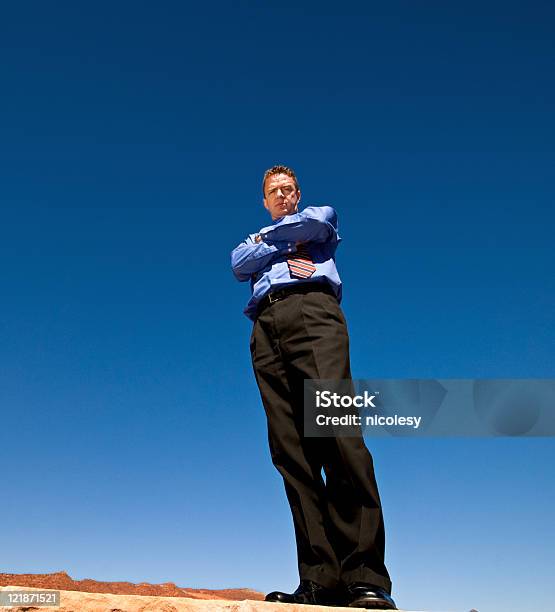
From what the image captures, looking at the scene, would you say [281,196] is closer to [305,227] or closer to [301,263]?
[305,227]

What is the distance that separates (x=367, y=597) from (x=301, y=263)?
1.83 metres

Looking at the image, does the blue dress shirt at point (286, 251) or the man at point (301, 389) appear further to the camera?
the blue dress shirt at point (286, 251)

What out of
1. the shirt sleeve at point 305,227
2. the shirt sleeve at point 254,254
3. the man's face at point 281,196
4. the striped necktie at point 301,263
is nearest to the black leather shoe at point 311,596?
the striped necktie at point 301,263

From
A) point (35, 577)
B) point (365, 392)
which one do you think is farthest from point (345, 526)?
point (35, 577)

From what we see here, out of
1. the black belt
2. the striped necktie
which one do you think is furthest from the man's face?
the black belt

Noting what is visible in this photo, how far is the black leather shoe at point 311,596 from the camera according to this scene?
3.28 metres

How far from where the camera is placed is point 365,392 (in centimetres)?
396

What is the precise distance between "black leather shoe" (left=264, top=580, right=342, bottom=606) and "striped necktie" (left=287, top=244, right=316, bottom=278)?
1.68 meters

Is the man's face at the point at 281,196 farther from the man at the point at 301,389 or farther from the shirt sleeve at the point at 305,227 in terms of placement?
the shirt sleeve at the point at 305,227

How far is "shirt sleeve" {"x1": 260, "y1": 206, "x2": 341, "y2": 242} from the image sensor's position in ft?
12.5

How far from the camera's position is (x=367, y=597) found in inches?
123

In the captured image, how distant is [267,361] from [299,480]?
0.71 meters

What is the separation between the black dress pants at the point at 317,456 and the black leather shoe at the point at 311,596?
0.12ft

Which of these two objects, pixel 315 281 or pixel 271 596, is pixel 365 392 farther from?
pixel 271 596
